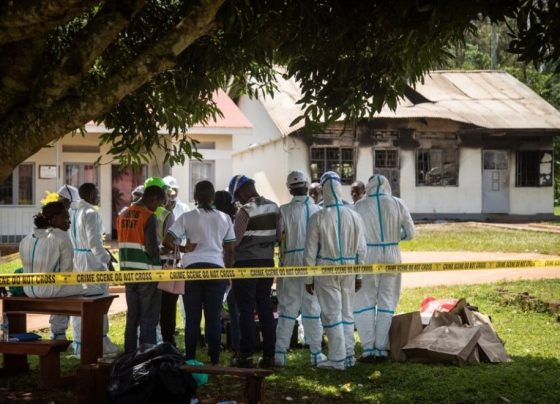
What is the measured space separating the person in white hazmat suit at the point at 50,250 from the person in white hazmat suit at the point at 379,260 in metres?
2.99

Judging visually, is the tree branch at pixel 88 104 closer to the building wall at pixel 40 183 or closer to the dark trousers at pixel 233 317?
the dark trousers at pixel 233 317

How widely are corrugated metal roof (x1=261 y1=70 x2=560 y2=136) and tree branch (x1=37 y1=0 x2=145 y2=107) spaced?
2178 cm

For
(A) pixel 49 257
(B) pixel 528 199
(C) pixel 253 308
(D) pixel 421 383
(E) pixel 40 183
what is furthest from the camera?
(B) pixel 528 199

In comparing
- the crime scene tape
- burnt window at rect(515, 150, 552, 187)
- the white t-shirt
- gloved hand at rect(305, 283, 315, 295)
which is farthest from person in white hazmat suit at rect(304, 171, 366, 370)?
burnt window at rect(515, 150, 552, 187)

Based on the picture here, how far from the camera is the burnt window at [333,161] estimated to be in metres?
29.9

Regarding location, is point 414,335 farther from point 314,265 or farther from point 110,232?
point 110,232

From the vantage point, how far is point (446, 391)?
22.7 ft

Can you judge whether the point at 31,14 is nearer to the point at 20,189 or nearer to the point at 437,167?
the point at 20,189

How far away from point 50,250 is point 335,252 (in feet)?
9.33

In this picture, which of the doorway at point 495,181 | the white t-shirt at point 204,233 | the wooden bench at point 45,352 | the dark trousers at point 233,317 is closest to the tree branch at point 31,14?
the white t-shirt at point 204,233

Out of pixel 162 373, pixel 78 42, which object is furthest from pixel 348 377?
pixel 78 42

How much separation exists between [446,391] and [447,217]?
24.9 meters

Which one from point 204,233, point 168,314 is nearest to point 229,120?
point 168,314

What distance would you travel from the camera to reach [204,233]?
7809 mm
